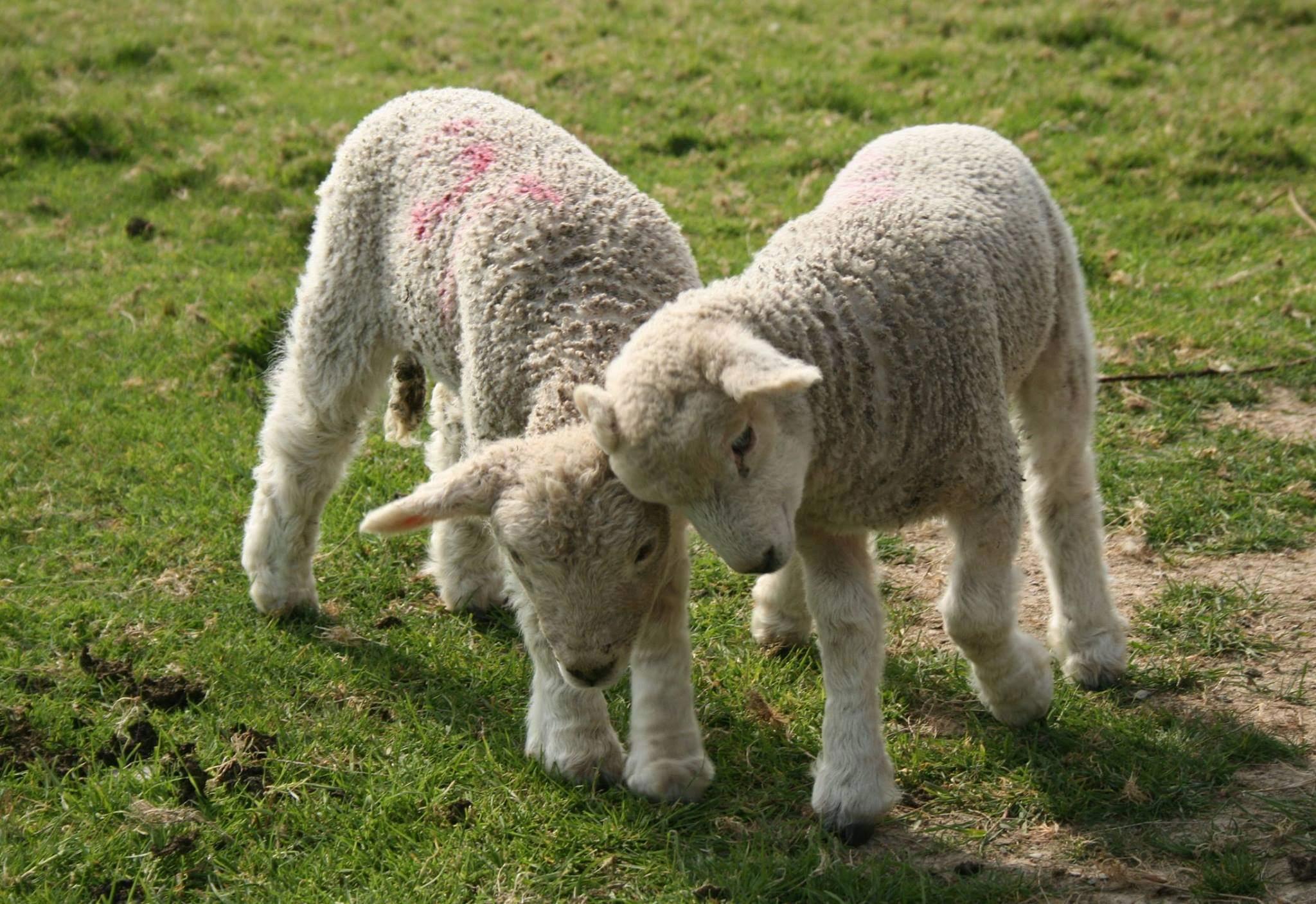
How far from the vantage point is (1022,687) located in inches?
161

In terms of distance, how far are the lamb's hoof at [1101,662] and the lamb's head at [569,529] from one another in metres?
1.59

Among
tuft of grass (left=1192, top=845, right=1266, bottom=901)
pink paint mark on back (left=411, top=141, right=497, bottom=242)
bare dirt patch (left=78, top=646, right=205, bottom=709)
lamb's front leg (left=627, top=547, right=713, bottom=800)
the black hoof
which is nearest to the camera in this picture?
tuft of grass (left=1192, top=845, right=1266, bottom=901)

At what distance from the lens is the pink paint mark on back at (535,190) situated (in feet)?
13.6

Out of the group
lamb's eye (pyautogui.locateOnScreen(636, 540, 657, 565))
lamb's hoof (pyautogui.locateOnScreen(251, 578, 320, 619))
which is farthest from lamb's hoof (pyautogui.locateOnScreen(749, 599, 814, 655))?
lamb's hoof (pyautogui.locateOnScreen(251, 578, 320, 619))

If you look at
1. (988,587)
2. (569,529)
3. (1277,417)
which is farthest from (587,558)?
(1277,417)

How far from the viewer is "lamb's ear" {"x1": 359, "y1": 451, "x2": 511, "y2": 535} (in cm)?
348

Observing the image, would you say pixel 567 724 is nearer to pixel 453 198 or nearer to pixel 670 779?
pixel 670 779

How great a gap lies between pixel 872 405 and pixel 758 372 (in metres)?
0.66

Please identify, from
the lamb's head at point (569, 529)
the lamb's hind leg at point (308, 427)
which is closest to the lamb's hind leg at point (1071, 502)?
the lamb's head at point (569, 529)

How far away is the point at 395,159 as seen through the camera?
4676mm

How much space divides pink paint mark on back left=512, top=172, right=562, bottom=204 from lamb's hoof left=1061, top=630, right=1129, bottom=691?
2173 mm

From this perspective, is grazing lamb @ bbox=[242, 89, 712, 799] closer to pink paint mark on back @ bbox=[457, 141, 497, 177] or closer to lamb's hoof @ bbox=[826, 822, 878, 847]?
pink paint mark on back @ bbox=[457, 141, 497, 177]

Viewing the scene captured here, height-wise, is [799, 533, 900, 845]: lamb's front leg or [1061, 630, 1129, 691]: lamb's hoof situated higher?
[799, 533, 900, 845]: lamb's front leg

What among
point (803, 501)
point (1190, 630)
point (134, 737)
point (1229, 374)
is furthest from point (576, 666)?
point (1229, 374)
